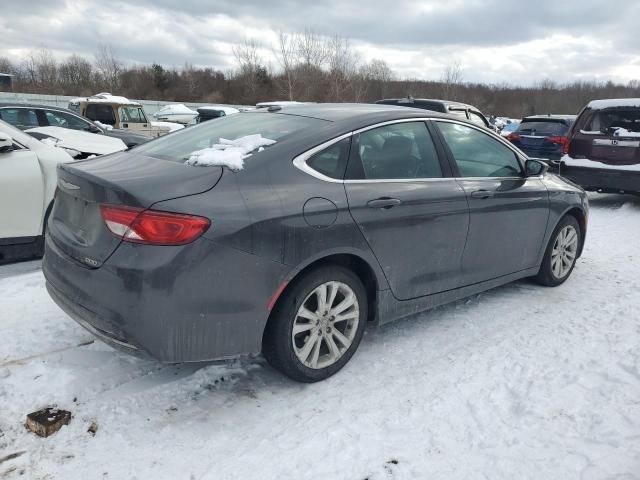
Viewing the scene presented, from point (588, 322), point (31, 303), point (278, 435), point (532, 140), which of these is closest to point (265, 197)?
point (278, 435)

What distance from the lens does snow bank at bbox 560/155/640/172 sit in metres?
8.25

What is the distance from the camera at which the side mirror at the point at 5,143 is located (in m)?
4.72

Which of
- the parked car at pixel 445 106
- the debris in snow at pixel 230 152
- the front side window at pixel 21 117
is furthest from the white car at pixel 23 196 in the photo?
the parked car at pixel 445 106

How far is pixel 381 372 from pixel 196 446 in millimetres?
1201

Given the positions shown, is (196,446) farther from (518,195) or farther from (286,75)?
(286,75)

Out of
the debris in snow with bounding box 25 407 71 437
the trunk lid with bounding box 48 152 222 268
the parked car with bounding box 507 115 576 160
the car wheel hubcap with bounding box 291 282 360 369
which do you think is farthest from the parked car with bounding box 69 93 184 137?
the debris in snow with bounding box 25 407 71 437

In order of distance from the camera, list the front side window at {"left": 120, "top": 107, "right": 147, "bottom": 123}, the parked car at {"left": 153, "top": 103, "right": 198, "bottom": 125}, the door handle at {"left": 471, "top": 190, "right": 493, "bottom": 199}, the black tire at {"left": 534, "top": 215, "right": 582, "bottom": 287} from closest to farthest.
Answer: the door handle at {"left": 471, "top": 190, "right": 493, "bottom": 199}
the black tire at {"left": 534, "top": 215, "right": 582, "bottom": 287}
the front side window at {"left": 120, "top": 107, "right": 147, "bottom": 123}
the parked car at {"left": 153, "top": 103, "right": 198, "bottom": 125}

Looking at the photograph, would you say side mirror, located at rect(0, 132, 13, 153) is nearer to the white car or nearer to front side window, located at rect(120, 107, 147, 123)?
the white car

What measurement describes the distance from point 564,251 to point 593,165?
4569mm

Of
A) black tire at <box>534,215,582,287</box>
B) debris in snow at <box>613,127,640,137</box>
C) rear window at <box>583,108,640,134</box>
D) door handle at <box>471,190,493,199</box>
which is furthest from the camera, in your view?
rear window at <box>583,108,640,134</box>

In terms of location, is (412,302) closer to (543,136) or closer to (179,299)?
(179,299)

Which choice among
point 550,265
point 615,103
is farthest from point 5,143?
point 615,103

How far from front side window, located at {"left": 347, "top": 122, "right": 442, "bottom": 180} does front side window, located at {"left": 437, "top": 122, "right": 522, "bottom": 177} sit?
0.24 meters

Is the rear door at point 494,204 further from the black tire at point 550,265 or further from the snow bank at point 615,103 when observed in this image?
the snow bank at point 615,103
